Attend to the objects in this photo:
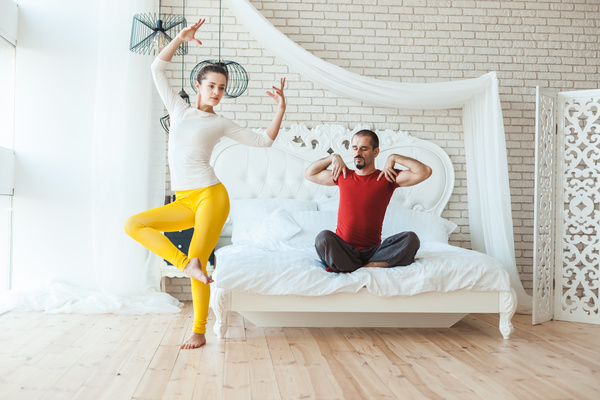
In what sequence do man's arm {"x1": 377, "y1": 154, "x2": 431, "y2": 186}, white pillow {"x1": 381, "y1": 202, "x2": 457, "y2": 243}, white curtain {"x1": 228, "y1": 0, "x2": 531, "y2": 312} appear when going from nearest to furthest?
man's arm {"x1": 377, "y1": 154, "x2": 431, "y2": 186} < white curtain {"x1": 228, "y1": 0, "x2": 531, "y2": 312} < white pillow {"x1": 381, "y1": 202, "x2": 457, "y2": 243}

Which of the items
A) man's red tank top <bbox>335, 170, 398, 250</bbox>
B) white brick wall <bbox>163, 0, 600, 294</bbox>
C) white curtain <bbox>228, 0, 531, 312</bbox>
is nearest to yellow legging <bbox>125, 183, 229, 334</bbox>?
man's red tank top <bbox>335, 170, 398, 250</bbox>

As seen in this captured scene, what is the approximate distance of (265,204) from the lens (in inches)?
177

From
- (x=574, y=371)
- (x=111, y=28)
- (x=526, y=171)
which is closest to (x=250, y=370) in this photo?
(x=574, y=371)

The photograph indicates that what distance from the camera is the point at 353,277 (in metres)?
3.18

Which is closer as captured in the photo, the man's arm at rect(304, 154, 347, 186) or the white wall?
the man's arm at rect(304, 154, 347, 186)

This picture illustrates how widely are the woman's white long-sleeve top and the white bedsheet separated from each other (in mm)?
554

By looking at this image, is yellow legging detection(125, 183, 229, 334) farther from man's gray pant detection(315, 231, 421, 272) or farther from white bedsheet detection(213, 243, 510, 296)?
man's gray pant detection(315, 231, 421, 272)

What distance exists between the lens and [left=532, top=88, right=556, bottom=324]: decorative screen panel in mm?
3869

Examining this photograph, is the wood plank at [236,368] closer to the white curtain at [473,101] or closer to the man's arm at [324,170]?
the man's arm at [324,170]

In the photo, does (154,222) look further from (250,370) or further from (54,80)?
(54,80)

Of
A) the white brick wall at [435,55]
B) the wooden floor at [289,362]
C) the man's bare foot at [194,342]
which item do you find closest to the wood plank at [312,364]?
the wooden floor at [289,362]

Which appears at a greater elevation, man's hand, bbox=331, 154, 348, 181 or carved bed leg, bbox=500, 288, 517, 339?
man's hand, bbox=331, 154, 348, 181

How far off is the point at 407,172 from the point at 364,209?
36cm

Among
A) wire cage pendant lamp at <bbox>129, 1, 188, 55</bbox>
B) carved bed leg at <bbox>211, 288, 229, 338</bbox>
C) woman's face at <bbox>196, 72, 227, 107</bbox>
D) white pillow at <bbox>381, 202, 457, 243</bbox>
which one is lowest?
carved bed leg at <bbox>211, 288, 229, 338</bbox>
